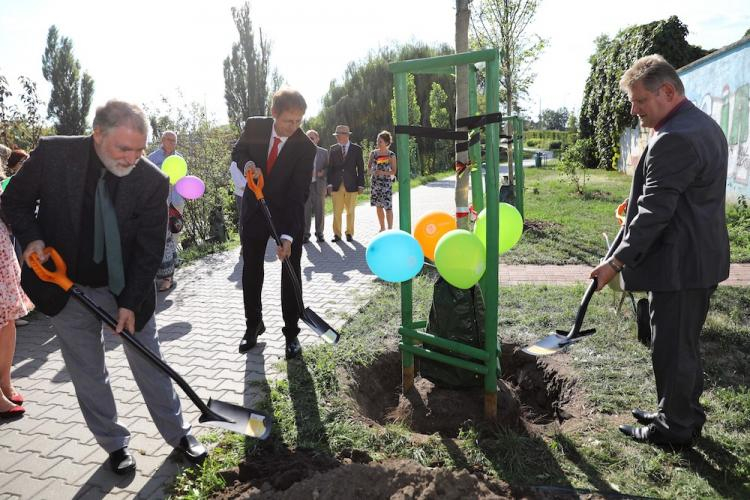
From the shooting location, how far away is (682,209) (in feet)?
8.51

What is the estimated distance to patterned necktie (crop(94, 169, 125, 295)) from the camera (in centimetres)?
251

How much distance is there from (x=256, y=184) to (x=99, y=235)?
5.16ft

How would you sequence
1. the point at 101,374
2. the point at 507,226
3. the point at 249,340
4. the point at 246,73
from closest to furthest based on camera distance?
1. the point at 101,374
2. the point at 507,226
3. the point at 249,340
4. the point at 246,73

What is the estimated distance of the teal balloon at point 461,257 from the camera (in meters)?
2.88

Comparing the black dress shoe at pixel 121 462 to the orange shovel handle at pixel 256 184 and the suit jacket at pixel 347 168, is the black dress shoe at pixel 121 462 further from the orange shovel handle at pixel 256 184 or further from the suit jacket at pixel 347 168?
the suit jacket at pixel 347 168

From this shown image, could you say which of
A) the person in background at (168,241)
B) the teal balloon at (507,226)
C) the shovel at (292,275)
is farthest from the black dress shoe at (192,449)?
the person in background at (168,241)

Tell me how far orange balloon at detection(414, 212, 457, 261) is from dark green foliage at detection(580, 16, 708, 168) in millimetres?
17677

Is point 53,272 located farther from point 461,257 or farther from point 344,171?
point 344,171

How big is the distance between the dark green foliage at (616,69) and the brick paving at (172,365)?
48.4 feet

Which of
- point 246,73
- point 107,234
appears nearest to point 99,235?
point 107,234

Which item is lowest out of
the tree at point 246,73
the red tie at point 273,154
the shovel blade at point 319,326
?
the shovel blade at point 319,326

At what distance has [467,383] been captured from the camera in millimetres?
3275

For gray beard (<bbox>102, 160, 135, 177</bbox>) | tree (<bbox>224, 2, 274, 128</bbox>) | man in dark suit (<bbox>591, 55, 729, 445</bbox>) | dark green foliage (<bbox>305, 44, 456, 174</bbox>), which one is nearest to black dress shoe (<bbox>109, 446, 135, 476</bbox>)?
gray beard (<bbox>102, 160, 135, 177</bbox>)

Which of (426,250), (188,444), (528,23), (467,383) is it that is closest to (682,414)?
(467,383)
